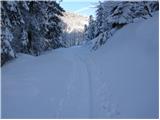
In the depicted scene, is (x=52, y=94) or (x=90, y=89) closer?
(x=52, y=94)

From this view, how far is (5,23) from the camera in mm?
18031

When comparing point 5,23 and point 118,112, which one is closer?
point 118,112

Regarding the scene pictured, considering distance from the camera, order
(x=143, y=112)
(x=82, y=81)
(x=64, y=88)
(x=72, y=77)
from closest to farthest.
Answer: (x=143, y=112)
(x=64, y=88)
(x=82, y=81)
(x=72, y=77)

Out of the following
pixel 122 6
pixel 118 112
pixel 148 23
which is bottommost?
pixel 118 112

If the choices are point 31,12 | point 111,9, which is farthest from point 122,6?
point 31,12

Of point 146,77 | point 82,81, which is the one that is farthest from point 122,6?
point 146,77

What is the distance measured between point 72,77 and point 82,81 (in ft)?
4.19

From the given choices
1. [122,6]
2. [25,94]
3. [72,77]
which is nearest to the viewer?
[25,94]

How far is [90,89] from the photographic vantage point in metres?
12.9

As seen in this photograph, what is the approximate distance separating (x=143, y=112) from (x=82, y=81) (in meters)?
5.70

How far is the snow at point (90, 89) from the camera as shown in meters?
9.90

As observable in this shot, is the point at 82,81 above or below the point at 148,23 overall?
below

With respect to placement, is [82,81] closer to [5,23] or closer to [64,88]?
[64,88]

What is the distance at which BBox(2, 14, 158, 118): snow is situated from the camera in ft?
32.5
